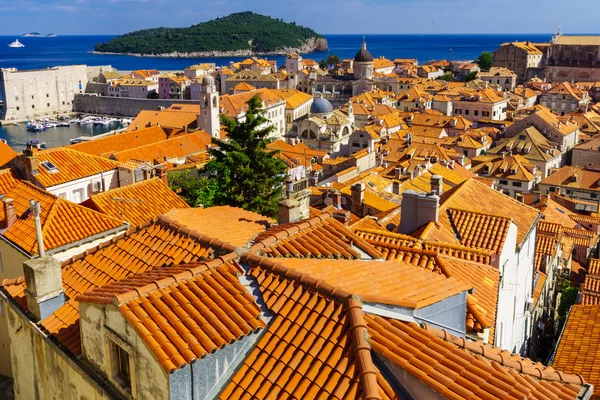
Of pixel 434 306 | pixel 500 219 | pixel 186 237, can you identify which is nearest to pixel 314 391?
pixel 434 306

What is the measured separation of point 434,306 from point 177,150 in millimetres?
35968

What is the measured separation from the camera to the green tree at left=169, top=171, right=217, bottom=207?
17.8 meters

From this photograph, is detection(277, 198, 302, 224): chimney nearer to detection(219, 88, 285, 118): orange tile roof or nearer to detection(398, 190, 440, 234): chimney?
detection(398, 190, 440, 234): chimney

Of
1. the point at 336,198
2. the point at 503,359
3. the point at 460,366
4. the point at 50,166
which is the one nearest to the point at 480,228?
the point at 503,359

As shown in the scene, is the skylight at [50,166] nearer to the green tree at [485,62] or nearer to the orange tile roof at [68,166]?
the orange tile roof at [68,166]

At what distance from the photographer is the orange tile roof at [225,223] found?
7.96 metres

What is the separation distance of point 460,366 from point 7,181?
54.6ft

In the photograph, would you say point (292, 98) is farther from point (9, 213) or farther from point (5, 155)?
point (9, 213)

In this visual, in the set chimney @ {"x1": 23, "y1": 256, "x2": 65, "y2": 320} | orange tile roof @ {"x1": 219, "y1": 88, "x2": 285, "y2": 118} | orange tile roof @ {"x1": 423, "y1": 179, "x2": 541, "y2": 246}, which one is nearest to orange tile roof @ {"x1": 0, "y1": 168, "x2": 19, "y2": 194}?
chimney @ {"x1": 23, "y1": 256, "x2": 65, "y2": 320}

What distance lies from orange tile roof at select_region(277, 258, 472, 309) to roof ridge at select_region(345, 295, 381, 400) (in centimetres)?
22

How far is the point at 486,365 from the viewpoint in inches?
208

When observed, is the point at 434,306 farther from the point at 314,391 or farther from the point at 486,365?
the point at 314,391

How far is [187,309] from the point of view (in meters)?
5.90

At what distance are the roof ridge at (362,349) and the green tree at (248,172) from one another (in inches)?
502
